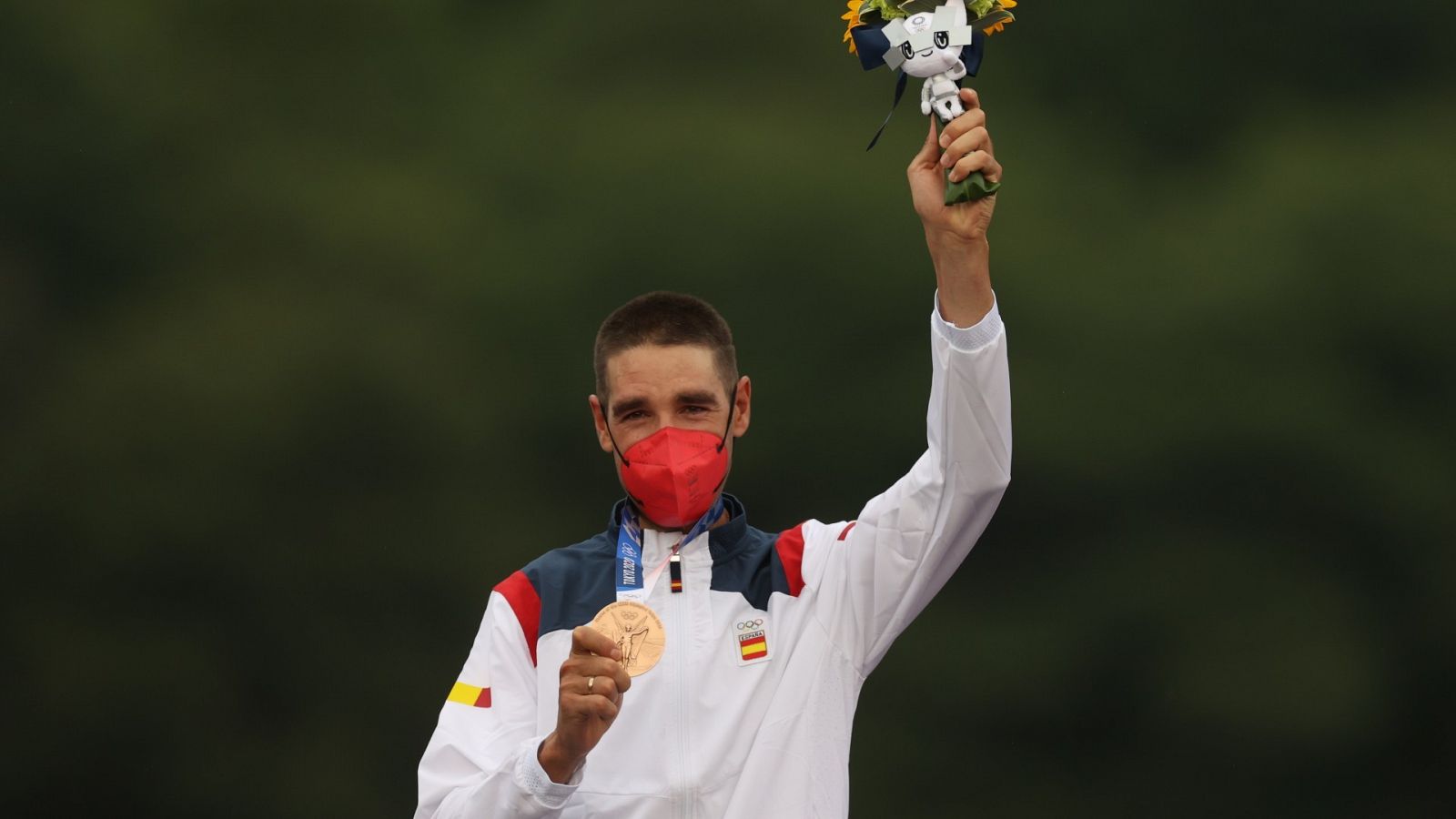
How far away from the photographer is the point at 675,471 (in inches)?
101

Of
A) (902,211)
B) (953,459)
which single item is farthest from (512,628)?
(902,211)

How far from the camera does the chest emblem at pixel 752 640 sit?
8.34ft

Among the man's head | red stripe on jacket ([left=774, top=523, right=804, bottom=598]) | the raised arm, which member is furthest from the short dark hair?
the raised arm

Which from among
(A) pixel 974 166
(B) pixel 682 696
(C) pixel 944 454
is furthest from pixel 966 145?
(B) pixel 682 696

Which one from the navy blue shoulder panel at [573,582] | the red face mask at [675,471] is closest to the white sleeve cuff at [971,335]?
the red face mask at [675,471]

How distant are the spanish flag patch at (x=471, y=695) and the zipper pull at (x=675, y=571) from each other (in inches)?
12.4

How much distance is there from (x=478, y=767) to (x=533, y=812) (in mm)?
165

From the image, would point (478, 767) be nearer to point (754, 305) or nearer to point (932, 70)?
point (932, 70)

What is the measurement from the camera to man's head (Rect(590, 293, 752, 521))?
2645 millimetres

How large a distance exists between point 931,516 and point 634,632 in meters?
0.45

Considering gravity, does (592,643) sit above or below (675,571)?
below

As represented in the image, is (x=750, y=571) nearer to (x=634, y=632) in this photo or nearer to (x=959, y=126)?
(x=634, y=632)

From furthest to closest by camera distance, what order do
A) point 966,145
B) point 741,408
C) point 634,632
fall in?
point 741,408
point 634,632
point 966,145

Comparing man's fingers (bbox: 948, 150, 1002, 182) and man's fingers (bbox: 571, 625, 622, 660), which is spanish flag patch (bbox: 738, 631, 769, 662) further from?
man's fingers (bbox: 948, 150, 1002, 182)
